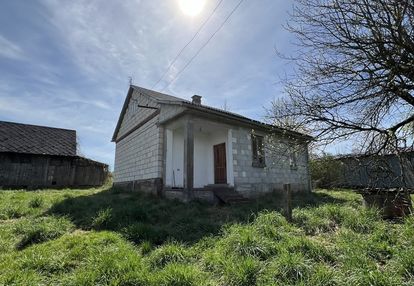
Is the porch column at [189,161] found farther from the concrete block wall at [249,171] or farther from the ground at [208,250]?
the concrete block wall at [249,171]

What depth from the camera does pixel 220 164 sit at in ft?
40.0

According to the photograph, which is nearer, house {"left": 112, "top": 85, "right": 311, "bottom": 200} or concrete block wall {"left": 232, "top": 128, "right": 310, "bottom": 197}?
house {"left": 112, "top": 85, "right": 311, "bottom": 200}

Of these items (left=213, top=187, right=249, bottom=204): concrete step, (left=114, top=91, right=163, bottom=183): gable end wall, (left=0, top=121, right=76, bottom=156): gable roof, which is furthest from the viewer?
(left=0, top=121, right=76, bottom=156): gable roof

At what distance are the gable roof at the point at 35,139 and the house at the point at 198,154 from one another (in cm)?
924

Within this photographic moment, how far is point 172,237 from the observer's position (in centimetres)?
525

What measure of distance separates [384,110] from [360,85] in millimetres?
753

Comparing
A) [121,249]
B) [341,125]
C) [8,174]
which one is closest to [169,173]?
[121,249]

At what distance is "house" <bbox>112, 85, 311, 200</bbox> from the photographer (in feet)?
31.0

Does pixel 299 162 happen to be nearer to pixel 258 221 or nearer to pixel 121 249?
pixel 258 221

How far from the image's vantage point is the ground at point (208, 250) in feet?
11.6

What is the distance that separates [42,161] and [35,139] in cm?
233

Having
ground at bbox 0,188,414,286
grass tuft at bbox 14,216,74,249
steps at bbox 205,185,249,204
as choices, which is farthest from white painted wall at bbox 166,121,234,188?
grass tuft at bbox 14,216,74,249

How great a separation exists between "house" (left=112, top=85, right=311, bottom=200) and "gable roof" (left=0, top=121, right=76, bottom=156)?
30.3ft

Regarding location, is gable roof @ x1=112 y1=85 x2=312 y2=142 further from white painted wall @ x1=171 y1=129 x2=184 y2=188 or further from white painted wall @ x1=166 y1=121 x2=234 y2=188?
white painted wall @ x1=171 y1=129 x2=184 y2=188
